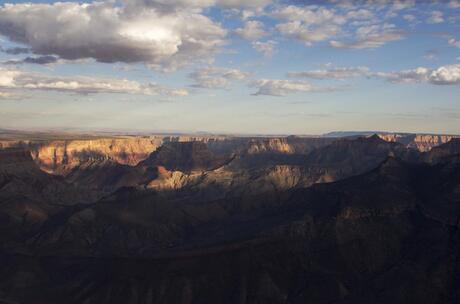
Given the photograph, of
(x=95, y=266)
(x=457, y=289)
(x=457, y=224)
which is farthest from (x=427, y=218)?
(x=95, y=266)

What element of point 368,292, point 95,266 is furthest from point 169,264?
point 368,292

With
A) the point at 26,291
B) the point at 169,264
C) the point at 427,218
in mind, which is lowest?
the point at 26,291

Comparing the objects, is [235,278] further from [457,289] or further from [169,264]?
[457,289]

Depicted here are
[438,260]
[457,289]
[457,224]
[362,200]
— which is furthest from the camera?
[362,200]

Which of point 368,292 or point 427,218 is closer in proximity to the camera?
point 368,292

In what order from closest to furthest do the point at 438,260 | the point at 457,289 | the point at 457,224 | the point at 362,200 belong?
the point at 457,289 → the point at 438,260 → the point at 457,224 → the point at 362,200

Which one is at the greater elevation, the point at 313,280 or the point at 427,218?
the point at 427,218

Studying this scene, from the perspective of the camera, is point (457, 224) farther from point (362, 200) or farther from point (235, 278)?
point (235, 278)

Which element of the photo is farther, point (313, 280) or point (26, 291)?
point (26, 291)

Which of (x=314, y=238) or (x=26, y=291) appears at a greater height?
(x=314, y=238)
